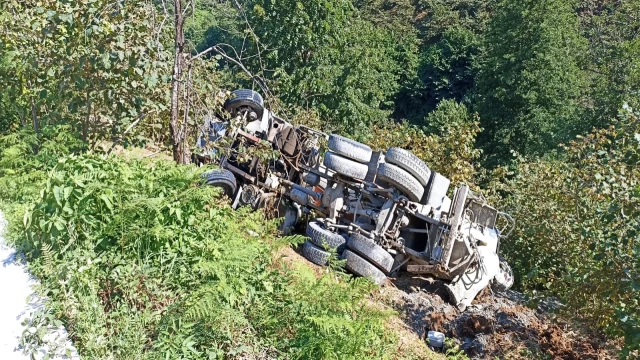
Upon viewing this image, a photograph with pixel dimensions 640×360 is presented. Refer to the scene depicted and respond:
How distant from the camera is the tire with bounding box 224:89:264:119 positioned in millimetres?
8789

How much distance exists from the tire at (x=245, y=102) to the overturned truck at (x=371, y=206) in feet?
0.05

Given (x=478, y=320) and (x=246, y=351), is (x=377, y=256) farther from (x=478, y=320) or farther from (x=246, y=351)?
(x=246, y=351)

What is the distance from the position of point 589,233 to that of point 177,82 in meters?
4.10

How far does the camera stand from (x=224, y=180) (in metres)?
8.24

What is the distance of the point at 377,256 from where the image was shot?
7.64 m

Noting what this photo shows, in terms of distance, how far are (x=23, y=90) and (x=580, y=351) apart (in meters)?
6.67

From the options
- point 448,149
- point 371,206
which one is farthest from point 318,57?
point 371,206

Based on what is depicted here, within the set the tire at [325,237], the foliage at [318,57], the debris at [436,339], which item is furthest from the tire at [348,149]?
the foliage at [318,57]

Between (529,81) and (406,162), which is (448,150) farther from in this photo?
(529,81)

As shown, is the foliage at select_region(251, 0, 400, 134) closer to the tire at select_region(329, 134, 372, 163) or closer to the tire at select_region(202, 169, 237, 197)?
the tire at select_region(202, 169, 237, 197)

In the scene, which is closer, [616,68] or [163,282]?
[163,282]

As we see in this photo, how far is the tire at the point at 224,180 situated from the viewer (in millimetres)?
8094

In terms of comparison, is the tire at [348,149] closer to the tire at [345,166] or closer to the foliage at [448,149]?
the tire at [345,166]

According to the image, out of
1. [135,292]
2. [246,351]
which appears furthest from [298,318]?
[135,292]
